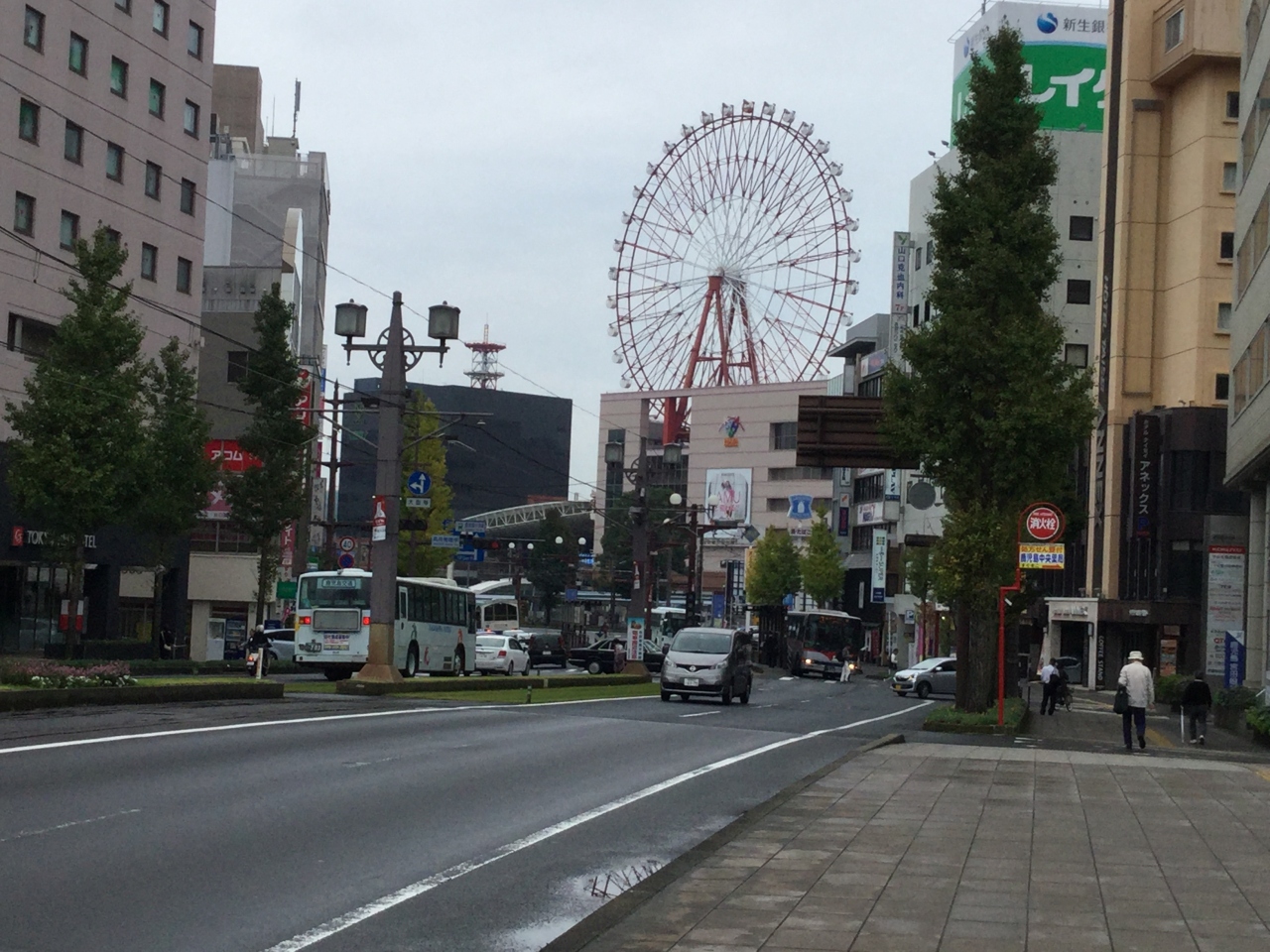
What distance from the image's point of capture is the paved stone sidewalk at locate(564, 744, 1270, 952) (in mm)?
8570

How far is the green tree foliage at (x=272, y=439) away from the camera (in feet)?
174

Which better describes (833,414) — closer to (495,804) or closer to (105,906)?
(495,804)

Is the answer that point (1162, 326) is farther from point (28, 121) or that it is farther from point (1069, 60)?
point (28, 121)

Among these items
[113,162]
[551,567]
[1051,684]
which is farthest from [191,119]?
[551,567]

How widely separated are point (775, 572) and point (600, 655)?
49599 mm

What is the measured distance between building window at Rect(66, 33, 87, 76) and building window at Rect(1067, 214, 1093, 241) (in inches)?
2143

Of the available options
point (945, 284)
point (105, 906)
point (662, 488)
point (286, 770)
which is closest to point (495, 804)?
point (286, 770)

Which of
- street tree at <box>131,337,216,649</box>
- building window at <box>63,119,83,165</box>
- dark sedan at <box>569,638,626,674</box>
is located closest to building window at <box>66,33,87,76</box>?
building window at <box>63,119,83,165</box>

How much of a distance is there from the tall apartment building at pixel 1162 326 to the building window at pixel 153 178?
39.7 metres

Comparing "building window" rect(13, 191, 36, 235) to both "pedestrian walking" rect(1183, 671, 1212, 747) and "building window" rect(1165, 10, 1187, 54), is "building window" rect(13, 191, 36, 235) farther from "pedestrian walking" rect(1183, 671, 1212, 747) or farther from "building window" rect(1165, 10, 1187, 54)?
"building window" rect(1165, 10, 1187, 54)

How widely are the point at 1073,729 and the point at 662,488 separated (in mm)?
121964

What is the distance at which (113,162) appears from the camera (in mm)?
57688

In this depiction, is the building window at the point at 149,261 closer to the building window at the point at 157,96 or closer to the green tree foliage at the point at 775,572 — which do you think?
the building window at the point at 157,96

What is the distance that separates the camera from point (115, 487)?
39844mm
